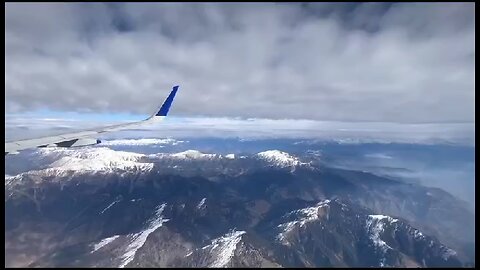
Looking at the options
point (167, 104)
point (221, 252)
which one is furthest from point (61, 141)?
point (221, 252)

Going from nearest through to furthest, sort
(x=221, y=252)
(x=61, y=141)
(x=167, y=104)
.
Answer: (x=61, y=141) < (x=167, y=104) < (x=221, y=252)

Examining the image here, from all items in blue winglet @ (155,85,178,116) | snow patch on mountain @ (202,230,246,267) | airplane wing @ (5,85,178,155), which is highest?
blue winglet @ (155,85,178,116)

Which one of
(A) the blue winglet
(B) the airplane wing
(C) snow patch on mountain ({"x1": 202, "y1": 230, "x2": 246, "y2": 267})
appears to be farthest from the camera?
(C) snow patch on mountain ({"x1": 202, "y1": 230, "x2": 246, "y2": 267})

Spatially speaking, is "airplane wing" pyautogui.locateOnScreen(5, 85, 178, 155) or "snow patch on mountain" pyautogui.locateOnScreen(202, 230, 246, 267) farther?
"snow patch on mountain" pyautogui.locateOnScreen(202, 230, 246, 267)

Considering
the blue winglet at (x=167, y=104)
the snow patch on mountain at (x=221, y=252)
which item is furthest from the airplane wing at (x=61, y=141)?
the snow patch on mountain at (x=221, y=252)

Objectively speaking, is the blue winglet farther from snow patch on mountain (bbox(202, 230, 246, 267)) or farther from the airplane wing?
snow patch on mountain (bbox(202, 230, 246, 267))

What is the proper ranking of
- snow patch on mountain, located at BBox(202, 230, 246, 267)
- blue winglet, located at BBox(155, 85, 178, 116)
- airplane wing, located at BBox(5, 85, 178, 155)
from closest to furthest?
1. airplane wing, located at BBox(5, 85, 178, 155)
2. blue winglet, located at BBox(155, 85, 178, 116)
3. snow patch on mountain, located at BBox(202, 230, 246, 267)

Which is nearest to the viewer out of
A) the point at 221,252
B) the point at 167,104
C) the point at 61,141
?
the point at 61,141

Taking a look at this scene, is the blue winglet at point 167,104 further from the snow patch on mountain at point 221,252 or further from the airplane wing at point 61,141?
the snow patch on mountain at point 221,252

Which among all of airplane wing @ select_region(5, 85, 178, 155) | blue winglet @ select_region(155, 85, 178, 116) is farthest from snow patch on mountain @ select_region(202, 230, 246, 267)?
airplane wing @ select_region(5, 85, 178, 155)

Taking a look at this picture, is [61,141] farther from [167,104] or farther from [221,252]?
[221,252]

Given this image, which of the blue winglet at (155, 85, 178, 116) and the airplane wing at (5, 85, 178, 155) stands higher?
the blue winglet at (155, 85, 178, 116)

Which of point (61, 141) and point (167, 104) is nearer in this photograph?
point (61, 141)
